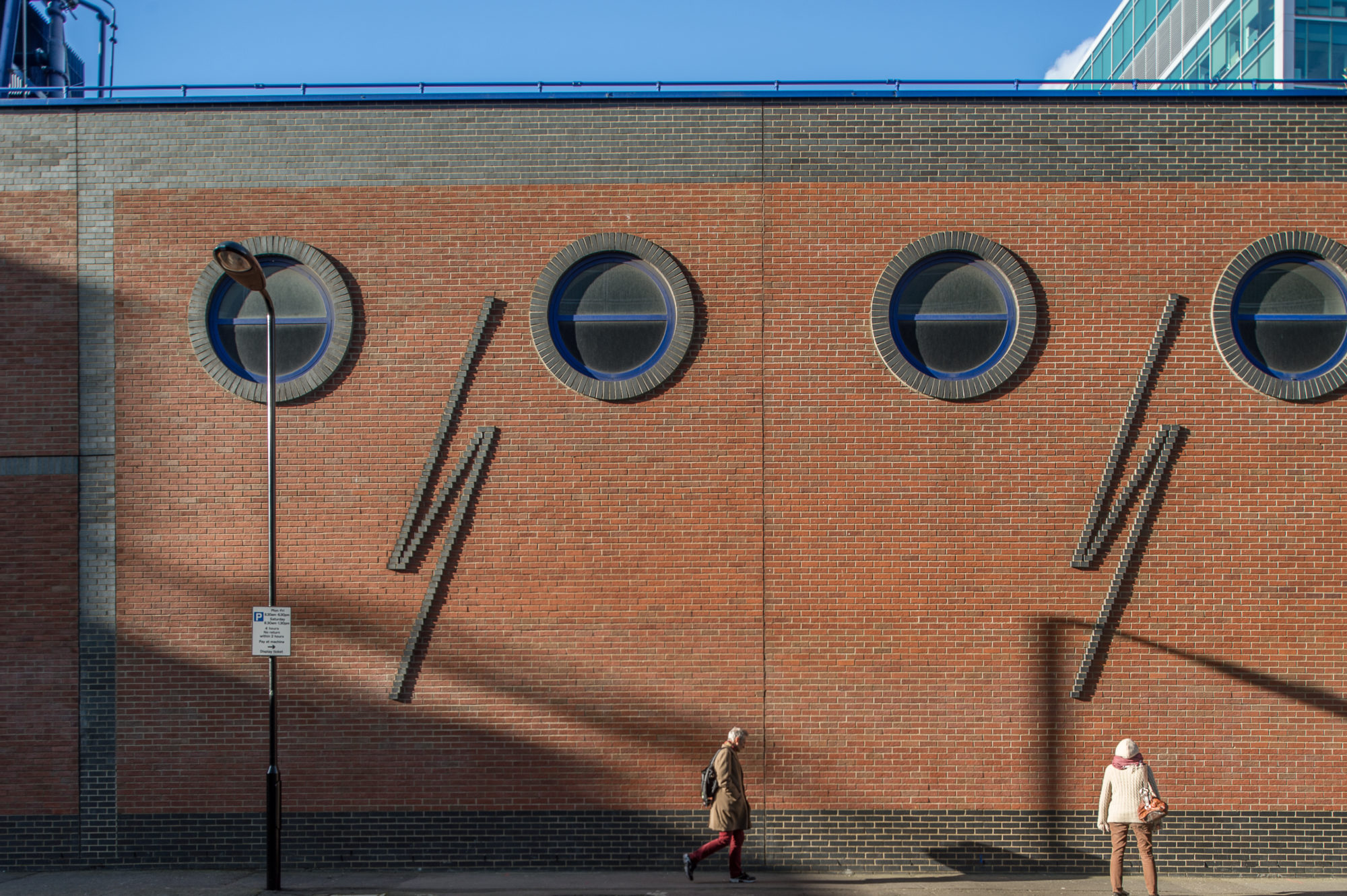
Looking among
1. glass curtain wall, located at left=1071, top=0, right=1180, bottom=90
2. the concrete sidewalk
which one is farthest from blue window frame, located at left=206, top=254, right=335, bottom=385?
glass curtain wall, located at left=1071, top=0, right=1180, bottom=90

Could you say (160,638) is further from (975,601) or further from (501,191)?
(975,601)

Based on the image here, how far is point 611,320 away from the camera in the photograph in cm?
962

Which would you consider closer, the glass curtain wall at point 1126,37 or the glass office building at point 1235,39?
the glass office building at point 1235,39

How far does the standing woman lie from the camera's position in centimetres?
795

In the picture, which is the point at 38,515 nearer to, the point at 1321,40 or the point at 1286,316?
the point at 1286,316

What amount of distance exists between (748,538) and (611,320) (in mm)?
2802

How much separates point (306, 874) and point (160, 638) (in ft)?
9.66

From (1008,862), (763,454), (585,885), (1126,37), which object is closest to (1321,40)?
(1126,37)

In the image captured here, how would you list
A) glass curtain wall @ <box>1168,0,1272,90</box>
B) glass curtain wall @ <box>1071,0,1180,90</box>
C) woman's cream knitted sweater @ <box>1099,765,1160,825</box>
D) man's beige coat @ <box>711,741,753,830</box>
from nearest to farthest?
1. woman's cream knitted sweater @ <box>1099,765,1160,825</box>
2. man's beige coat @ <box>711,741,753,830</box>
3. glass curtain wall @ <box>1168,0,1272,90</box>
4. glass curtain wall @ <box>1071,0,1180,90</box>

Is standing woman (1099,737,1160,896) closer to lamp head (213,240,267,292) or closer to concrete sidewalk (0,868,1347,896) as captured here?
concrete sidewalk (0,868,1347,896)

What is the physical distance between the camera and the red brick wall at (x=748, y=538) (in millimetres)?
9250

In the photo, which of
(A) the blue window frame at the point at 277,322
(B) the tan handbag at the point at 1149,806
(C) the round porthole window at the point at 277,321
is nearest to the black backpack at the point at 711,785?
(B) the tan handbag at the point at 1149,806

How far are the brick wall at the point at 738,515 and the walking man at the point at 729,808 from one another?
0.69 metres

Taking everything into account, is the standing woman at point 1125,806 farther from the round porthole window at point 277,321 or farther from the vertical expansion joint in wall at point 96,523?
the vertical expansion joint in wall at point 96,523
